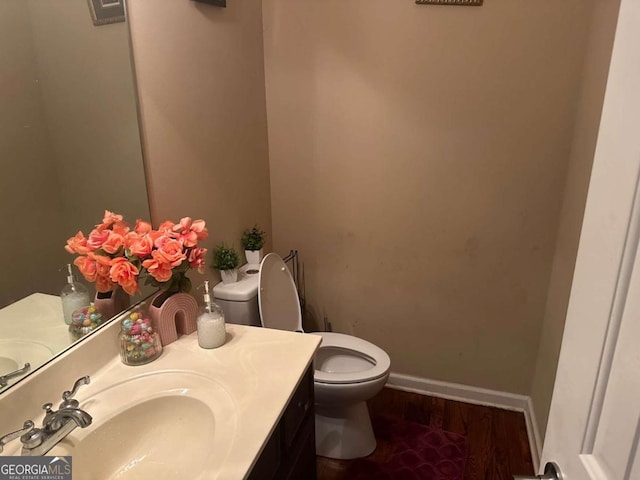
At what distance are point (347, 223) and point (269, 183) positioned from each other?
1.55ft

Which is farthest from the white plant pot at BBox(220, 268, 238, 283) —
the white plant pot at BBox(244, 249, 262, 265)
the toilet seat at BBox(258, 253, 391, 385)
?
the white plant pot at BBox(244, 249, 262, 265)

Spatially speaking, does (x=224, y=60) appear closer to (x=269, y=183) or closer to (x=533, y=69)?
(x=269, y=183)

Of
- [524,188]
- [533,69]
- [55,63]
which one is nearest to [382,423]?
[524,188]

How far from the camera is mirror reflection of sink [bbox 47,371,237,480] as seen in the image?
0.94m

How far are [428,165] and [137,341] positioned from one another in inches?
57.5

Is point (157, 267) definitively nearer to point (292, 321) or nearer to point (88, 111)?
point (88, 111)

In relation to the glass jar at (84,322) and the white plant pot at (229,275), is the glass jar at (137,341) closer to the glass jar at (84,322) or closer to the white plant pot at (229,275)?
the glass jar at (84,322)

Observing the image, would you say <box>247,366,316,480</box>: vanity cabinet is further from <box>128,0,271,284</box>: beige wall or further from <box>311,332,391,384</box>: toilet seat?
<box>128,0,271,284</box>: beige wall

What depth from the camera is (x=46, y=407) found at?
0.93 meters

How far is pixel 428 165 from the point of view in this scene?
2.00m

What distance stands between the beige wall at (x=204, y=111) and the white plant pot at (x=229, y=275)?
0.04 meters

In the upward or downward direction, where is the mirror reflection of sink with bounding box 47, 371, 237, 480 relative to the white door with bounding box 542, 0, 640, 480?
downward

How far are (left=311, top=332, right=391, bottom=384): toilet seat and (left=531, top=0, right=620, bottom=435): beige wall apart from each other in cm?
70

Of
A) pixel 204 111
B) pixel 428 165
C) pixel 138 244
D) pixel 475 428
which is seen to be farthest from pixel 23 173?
pixel 475 428
